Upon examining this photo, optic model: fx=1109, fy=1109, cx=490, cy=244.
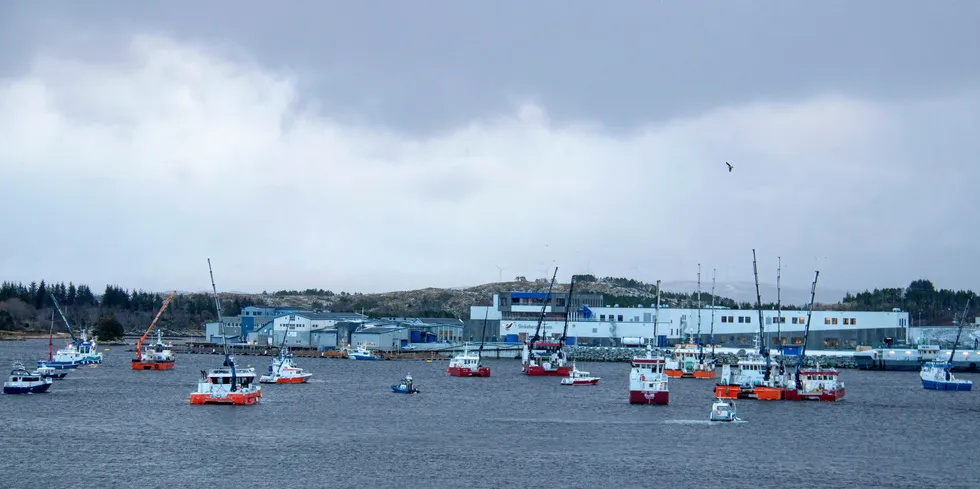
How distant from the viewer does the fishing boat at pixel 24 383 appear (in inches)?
3467

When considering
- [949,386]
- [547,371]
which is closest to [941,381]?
[949,386]

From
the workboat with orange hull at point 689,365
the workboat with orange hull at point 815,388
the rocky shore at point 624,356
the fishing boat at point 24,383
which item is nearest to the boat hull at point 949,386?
the workboat with orange hull at point 815,388

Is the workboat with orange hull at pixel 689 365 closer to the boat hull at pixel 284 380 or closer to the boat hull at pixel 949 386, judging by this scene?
the boat hull at pixel 949 386

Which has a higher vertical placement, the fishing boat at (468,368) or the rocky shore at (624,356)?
the rocky shore at (624,356)

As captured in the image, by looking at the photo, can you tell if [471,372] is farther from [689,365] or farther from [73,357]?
[73,357]

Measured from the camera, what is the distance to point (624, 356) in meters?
173

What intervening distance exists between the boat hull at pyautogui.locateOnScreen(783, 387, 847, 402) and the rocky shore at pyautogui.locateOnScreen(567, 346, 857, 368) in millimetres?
60841

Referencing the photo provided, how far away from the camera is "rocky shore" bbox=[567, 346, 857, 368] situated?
162 metres

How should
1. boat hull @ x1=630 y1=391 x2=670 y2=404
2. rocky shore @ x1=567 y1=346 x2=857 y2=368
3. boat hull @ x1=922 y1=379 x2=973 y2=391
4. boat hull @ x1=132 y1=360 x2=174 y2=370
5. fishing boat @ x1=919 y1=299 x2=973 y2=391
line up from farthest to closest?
rocky shore @ x1=567 y1=346 x2=857 y2=368 → boat hull @ x1=132 y1=360 x2=174 y2=370 → fishing boat @ x1=919 y1=299 x2=973 y2=391 → boat hull @ x1=922 y1=379 x2=973 y2=391 → boat hull @ x1=630 y1=391 x2=670 y2=404

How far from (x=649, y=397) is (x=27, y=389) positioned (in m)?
49.8

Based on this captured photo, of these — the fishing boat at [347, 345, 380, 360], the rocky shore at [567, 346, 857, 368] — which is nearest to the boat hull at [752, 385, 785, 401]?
the rocky shore at [567, 346, 857, 368]

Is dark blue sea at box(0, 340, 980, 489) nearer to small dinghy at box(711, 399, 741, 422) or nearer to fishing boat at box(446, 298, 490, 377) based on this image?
small dinghy at box(711, 399, 741, 422)

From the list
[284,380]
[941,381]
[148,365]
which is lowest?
[148,365]

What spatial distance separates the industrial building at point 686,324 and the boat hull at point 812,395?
238ft
